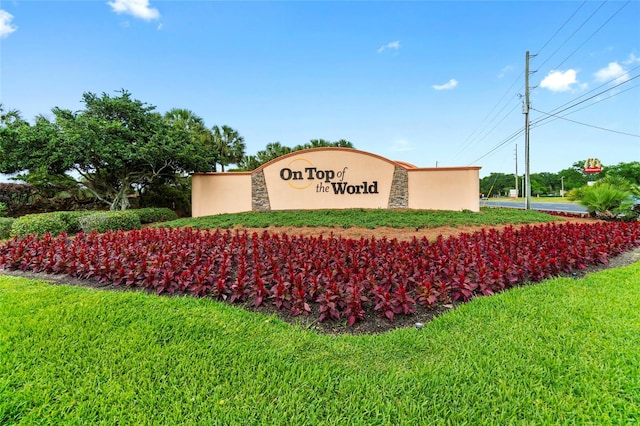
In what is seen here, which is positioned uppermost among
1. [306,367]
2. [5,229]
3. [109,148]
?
[109,148]

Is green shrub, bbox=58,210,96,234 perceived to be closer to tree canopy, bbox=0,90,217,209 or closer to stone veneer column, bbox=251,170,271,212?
tree canopy, bbox=0,90,217,209

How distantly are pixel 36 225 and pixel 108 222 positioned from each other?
1.57 meters

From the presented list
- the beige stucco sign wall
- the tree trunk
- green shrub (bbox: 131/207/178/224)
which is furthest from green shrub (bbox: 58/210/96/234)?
the beige stucco sign wall

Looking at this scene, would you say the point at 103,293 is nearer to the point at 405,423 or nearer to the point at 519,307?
the point at 405,423

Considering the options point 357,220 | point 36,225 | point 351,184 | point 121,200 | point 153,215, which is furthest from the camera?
point 351,184

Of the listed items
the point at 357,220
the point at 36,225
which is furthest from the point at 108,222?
the point at 357,220

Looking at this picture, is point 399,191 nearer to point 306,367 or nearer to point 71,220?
point 306,367

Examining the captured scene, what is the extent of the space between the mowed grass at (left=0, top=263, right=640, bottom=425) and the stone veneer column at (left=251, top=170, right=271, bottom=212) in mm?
10381

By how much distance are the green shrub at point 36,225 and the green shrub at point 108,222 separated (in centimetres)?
62

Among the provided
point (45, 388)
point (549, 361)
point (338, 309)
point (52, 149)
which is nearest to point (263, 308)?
point (338, 309)

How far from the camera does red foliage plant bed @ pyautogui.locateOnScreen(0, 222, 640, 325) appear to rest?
3.14 m

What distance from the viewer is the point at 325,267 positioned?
3.88 metres

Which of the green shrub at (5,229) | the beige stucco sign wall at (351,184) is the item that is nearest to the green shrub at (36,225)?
the green shrub at (5,229)

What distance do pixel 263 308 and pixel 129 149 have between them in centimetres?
1041
